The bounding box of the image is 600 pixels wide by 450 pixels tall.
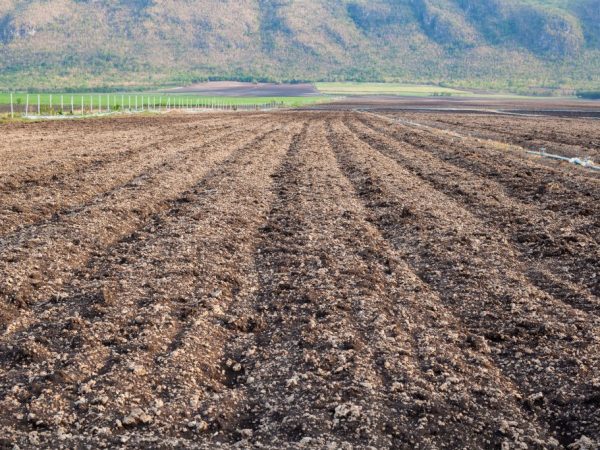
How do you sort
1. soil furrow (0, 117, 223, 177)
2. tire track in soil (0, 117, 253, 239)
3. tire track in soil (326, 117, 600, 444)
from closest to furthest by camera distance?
tire track in soil (326, 117, 600, 444) → tire track in soil (0, 117, 253, 239) → soil furrow (0, 117, 223, 177)

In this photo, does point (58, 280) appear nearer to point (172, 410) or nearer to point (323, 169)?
point (172, 410)

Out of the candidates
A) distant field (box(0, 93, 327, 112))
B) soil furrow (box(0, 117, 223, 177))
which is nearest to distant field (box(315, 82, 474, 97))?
distant field (box(0, 93, 327, 112))

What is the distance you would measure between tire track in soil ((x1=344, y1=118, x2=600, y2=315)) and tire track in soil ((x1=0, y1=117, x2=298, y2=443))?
3666 mm

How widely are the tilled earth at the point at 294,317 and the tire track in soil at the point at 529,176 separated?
162mm

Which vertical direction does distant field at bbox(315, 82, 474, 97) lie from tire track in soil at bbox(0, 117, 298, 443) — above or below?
above

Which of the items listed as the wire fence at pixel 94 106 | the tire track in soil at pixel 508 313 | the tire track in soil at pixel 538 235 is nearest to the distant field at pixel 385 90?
the wire fence at pixel 94 106

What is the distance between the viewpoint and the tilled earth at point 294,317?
5305mm

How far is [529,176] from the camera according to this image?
706 inches

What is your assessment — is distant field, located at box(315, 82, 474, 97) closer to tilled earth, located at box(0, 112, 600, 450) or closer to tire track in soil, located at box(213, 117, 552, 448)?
tilled earth, located at box(0, 112, 600, 450)

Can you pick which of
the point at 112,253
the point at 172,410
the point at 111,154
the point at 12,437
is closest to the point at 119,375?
the point at 172,410

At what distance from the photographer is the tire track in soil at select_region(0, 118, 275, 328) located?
775cm

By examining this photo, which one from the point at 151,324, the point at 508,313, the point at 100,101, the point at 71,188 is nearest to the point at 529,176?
the point at 71,188

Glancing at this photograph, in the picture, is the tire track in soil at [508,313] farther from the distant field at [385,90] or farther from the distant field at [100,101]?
the distant field at [385,90]

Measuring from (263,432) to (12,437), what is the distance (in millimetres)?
1669
